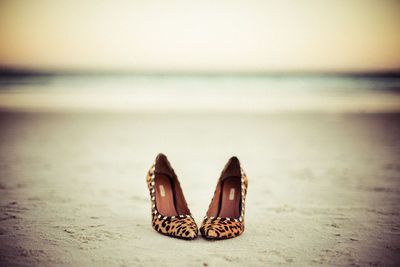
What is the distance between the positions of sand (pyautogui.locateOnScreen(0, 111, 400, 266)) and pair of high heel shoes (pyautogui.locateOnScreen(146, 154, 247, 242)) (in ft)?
0.38

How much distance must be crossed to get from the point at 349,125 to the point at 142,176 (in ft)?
18.2

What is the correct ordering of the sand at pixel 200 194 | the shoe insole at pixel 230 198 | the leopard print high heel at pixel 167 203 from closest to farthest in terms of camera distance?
the sand at pixel 200 194 < the leopard print high heel at pixel 167 203 < the shoe insole at pixel 230 198

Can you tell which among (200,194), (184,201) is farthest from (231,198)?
(200,194)

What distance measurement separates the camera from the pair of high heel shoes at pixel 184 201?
2.15 m

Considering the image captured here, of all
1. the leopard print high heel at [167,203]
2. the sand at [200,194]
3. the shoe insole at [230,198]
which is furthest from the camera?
the shoe insole at [230,198]

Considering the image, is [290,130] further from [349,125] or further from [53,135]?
[53,135]

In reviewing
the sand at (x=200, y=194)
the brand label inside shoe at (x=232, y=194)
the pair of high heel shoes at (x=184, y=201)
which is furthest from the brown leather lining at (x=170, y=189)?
the brand label inside shoe at (x=232, y=194)

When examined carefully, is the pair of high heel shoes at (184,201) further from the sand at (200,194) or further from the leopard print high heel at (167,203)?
the sand at (200,194)

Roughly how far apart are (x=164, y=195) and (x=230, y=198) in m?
0.54

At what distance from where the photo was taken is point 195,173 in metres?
3.85

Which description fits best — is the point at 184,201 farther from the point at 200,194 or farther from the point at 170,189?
the point at 200,194

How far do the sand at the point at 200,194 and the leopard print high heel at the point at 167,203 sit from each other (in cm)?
9

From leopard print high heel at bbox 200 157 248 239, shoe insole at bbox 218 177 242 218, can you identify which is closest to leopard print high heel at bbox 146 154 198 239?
leopard print high heel at bbox 200 157 248 239

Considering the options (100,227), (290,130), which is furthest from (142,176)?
(290,130)
